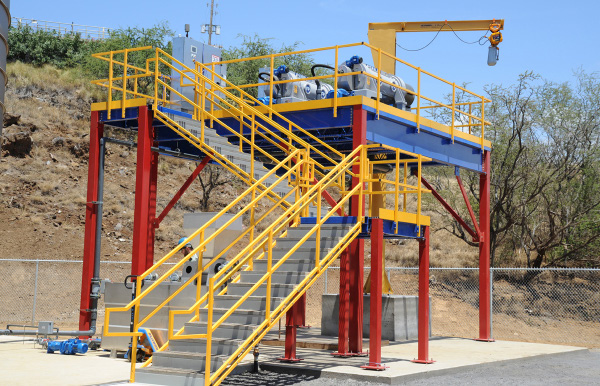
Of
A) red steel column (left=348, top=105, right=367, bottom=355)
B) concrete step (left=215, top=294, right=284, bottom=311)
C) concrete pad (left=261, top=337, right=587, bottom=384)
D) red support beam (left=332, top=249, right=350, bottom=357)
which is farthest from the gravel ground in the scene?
red steel column (left=348, top=105, right=367, bottom=355)

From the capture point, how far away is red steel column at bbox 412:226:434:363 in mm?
13721

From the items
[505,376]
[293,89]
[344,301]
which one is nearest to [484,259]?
[505,376]

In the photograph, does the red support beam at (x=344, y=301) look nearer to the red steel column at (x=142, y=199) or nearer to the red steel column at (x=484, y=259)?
the red steel column at (x=142, y=199)

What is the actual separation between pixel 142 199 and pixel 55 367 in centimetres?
393

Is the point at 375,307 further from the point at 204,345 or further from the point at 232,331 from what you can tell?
the point at 204,345

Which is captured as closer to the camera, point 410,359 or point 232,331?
point 232,331

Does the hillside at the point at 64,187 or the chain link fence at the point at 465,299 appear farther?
the hillside at the point at 64,187

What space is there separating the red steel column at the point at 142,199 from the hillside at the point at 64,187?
765 inches

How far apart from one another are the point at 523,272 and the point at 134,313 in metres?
25.0

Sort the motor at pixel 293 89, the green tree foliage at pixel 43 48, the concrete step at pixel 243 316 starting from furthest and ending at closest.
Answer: the green tree foliage at pixel 43 48
the motor at pixel 293 89
the concrete step at pixel 243 316

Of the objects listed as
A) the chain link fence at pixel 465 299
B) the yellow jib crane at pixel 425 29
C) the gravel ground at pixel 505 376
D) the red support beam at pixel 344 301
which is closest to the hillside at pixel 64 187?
the chain link fence at pixel 465 299

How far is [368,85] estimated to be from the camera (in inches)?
648

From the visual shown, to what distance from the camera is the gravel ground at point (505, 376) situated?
11891 mm

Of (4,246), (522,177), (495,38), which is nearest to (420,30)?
(495,38)
